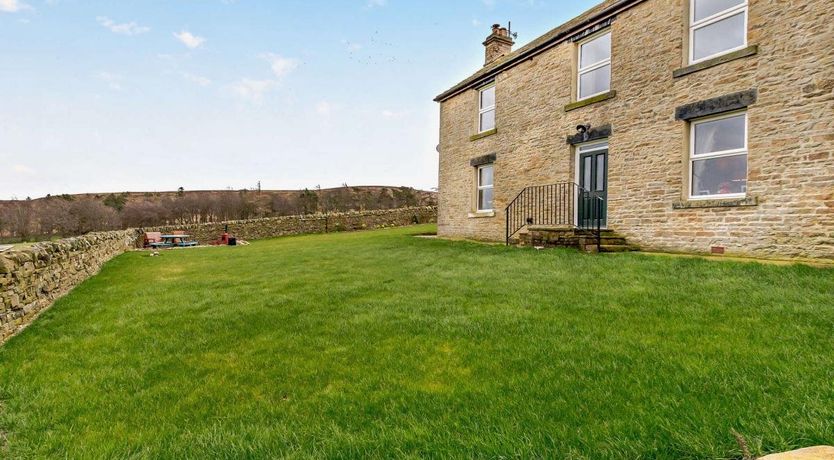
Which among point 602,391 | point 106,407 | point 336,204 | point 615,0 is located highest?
point 615,0

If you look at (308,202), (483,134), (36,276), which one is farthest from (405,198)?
(36,276)

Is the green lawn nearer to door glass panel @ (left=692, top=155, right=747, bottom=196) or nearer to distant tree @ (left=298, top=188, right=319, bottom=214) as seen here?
door glass panel @ (left=692, top=155, right=747, bottom=196)

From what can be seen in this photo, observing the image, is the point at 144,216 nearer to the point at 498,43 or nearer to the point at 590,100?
the point at 498,43

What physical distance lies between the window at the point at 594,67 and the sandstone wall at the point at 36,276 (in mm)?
12378

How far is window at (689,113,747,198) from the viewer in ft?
25.7

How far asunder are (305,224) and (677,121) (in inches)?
918

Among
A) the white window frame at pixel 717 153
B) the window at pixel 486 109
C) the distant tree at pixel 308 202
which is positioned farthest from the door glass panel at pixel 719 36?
the distant tree at pixel 308 202

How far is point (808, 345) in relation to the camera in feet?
10.2

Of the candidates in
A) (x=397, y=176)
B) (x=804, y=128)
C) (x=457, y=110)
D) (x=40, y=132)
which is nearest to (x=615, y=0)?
(x=804, y=128)

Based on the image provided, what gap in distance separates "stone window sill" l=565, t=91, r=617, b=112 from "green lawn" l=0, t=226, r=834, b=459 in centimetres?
554

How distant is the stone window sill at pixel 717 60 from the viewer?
7508 millimetres

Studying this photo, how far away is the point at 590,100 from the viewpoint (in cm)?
1046

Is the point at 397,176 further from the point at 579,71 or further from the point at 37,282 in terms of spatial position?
the point at 37,282

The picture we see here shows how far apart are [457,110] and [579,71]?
5.64 meters
